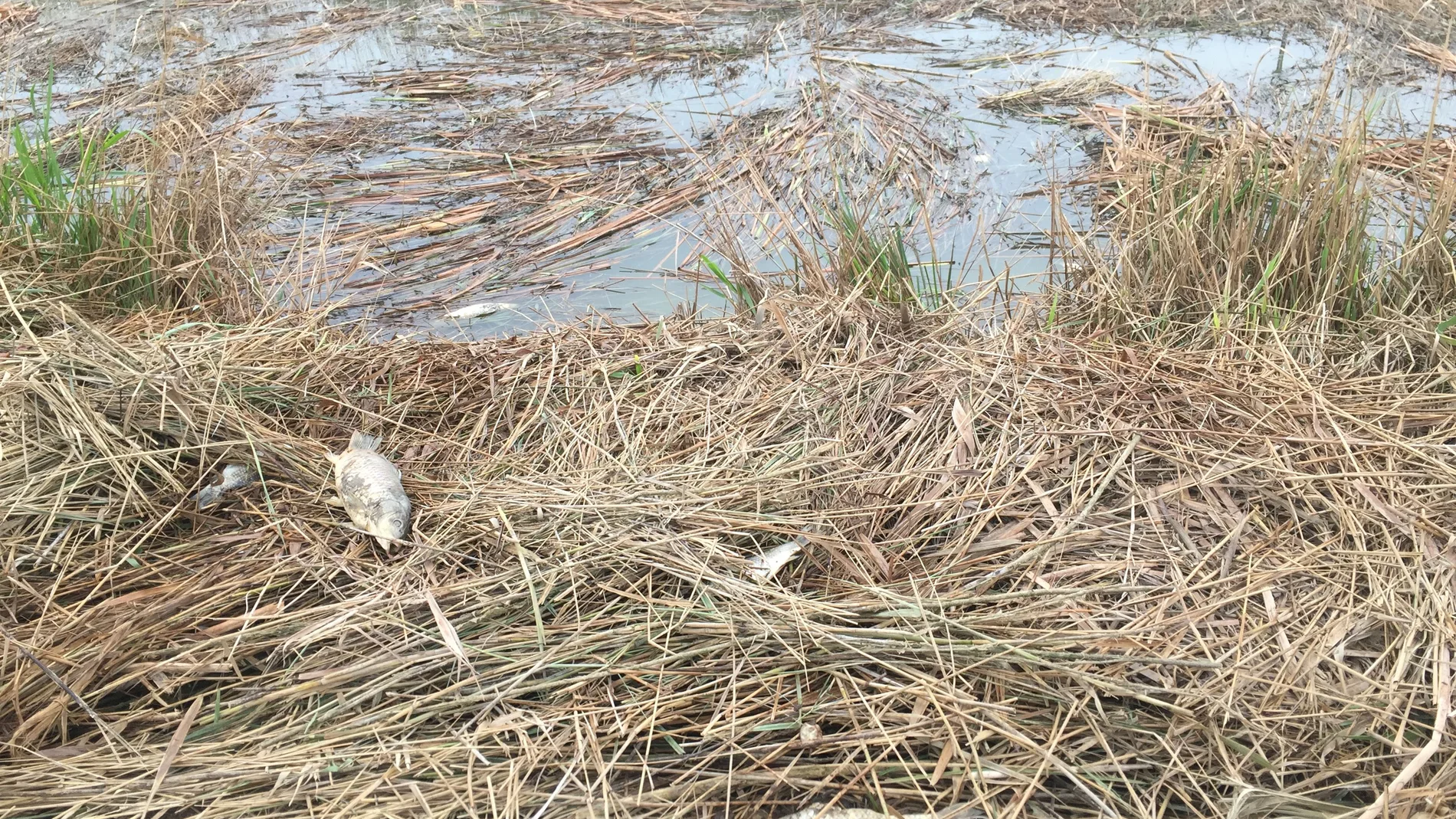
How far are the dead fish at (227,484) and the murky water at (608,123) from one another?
116 centimetres

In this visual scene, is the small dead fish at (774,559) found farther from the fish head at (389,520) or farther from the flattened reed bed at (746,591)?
the fish head at (389,520)

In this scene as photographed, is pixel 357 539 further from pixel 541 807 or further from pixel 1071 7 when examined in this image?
pixel 1071 7

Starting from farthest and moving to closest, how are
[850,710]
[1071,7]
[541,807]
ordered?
1. [1071,7]
2. [850,710]
3. [541,807]

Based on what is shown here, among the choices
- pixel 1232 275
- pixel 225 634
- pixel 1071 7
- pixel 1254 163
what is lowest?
pixel 225 634

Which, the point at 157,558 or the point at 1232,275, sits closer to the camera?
the point at 157,558

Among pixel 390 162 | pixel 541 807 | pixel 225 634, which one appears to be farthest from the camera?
pixel 390 162

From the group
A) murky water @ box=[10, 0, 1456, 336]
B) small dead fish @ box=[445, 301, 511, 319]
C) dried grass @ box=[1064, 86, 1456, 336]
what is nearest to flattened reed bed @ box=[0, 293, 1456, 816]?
dried grass @ box=[1064, 86, 1456, 336]

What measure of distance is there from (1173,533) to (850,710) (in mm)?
844

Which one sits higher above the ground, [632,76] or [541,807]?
[632,76]

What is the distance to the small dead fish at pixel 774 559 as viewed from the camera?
182 centimetres

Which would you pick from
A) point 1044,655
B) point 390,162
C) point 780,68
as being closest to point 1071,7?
point 780,68

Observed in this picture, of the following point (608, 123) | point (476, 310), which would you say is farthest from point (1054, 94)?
point (476, 310)

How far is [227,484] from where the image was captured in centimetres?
206

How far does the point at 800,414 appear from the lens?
2338 millimetres
